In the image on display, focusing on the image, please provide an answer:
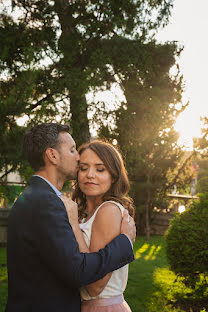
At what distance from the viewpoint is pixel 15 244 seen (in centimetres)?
218

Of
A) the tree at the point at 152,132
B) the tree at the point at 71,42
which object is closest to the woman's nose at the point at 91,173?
the tree at the point at 71,42

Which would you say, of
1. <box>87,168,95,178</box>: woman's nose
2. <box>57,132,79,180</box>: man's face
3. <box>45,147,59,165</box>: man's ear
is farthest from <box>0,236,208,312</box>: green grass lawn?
<box>45,147,59,165</box>: man's ear

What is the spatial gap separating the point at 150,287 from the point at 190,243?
7.23 ft

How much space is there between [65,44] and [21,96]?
399 cm

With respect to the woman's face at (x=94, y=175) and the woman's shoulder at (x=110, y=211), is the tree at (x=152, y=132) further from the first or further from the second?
the woman's shoulder at (x=110, y=211)

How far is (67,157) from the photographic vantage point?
101 inches

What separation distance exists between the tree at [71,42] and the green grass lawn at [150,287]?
12.6 feet

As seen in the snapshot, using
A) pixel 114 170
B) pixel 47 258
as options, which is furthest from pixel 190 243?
pixel 47 258

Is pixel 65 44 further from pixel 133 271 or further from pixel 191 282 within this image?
pixel 191 282

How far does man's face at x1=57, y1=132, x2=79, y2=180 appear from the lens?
2.52 metres

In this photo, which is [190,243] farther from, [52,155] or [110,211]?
[52,155]

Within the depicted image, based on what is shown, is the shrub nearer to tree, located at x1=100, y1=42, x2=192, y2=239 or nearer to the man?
the man

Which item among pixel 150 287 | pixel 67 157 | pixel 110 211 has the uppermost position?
pixel 67 157

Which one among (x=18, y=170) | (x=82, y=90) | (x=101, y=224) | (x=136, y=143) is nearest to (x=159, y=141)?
(x=136, y=143)
